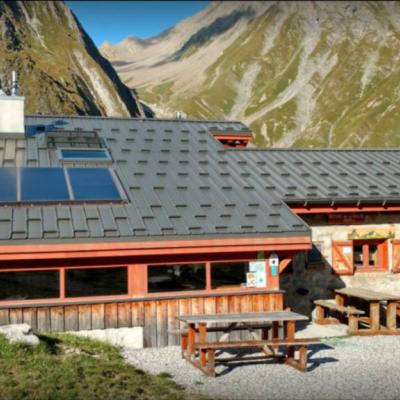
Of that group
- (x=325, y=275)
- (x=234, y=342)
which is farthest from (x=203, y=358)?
(x=325, y=275)

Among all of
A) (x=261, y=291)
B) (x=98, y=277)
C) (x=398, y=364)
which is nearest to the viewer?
(x=398, y=364)

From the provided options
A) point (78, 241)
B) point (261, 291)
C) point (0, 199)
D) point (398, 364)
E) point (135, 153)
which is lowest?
point (398, 364)

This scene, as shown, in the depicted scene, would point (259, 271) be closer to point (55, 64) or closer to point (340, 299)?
point (340, 299)

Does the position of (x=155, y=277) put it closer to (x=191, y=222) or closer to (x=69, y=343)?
(x=191, y=222)

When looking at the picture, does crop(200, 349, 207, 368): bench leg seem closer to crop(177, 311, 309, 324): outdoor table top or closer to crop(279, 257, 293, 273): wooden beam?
crop(177, 311, 309, 324): outdoor table top

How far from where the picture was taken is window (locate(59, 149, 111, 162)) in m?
15.9

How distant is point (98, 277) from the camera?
42.4 ft

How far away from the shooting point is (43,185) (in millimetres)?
14031

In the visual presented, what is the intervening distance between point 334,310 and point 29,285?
8.37 m

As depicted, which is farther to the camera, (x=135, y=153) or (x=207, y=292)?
(x=135, y=153)

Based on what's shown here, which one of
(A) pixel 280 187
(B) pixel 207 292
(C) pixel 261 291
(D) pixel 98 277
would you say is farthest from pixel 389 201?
(D) pixel 98 277

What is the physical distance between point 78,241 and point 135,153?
17.2 feet

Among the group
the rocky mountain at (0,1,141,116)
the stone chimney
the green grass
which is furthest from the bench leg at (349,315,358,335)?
the rocky mountain at (0,1,141,116)

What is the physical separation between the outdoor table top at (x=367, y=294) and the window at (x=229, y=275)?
3205 mm
